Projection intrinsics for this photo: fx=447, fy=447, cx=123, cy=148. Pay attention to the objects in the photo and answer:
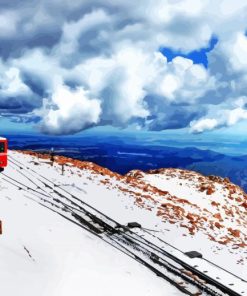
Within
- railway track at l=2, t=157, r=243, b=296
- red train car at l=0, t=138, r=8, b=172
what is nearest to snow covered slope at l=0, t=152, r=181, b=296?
railway track at l=2, t=157, r=243, b=296

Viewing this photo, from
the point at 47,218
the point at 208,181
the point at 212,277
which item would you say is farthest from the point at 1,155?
the point at 208,181

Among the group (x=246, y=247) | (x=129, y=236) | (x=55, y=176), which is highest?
(x=55, y=176)

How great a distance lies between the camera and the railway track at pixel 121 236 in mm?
17375

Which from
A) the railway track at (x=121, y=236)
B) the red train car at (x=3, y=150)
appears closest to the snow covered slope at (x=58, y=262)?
the railway track at (x=121, y=236)

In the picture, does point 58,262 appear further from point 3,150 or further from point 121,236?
point 3,150

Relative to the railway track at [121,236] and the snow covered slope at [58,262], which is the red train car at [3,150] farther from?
the snow covered slope at [58,262]

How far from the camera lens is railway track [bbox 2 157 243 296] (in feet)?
57.0

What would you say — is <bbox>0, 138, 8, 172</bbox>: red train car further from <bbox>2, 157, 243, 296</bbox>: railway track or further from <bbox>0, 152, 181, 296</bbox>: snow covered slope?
<bbox>0, 152, 181, 296</bbox>: snow covered slope

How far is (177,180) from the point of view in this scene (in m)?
39.4

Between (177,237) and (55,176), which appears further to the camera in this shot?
(55,176)

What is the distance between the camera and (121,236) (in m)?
21.7

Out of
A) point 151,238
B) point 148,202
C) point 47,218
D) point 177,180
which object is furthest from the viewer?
point 177,180

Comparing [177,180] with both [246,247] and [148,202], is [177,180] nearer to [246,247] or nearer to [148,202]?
[148,202]

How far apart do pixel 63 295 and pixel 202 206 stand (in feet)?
74.4
